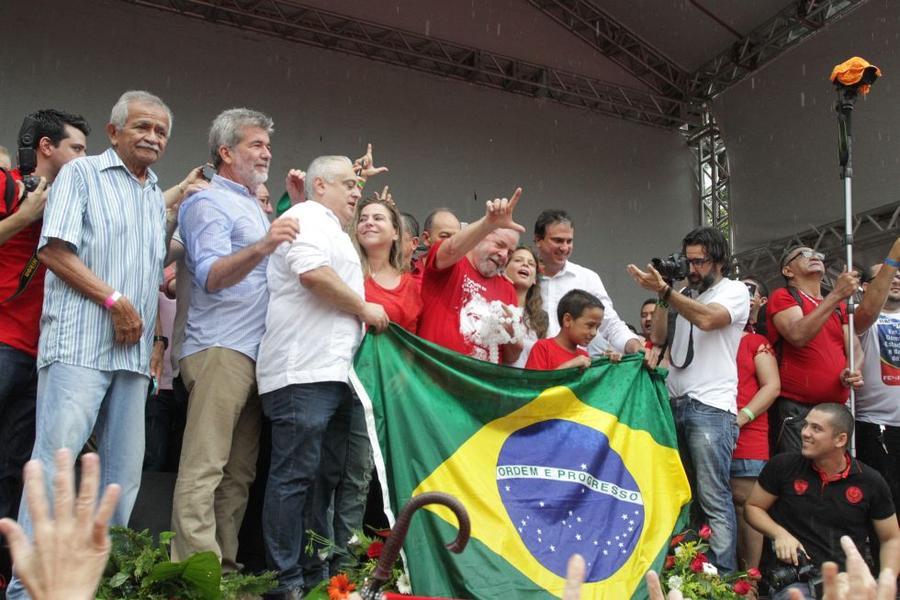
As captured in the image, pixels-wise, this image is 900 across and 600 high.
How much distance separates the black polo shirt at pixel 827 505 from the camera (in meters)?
4.57

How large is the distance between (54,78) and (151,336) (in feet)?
21.2

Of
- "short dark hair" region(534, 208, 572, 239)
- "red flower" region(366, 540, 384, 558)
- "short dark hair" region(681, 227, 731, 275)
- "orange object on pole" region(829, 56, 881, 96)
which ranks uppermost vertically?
"orange object on pole" region(829, 56, 881, 96)

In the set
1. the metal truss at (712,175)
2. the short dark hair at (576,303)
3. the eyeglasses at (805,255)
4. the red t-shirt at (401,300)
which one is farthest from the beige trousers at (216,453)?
the metal truss at (712,175)

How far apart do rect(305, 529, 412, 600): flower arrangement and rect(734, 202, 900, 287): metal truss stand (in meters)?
5.77

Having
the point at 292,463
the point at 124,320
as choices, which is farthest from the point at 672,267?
the point at 124,320

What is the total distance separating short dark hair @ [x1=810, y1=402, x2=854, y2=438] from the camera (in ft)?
15.2

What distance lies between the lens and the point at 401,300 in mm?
4254

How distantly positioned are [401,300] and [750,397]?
2.14 m

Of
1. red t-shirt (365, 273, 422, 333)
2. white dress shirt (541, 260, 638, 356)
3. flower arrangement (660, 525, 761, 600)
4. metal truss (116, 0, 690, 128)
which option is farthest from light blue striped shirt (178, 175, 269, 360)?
metal truss (116, 0, 690, 128)

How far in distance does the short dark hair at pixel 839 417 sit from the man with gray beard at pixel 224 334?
2.76 m

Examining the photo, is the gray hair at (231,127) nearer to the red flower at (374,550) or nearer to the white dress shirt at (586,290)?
the red flower at (374,550)

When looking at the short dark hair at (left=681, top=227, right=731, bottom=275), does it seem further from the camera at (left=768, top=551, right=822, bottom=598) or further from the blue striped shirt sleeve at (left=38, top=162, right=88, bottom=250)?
the blue striped shirt sleeve at (left=38, top=162, right=88, bottom=250)

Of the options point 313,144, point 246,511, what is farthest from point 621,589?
point 313,144

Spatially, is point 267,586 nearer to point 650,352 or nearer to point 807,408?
point 650,352
